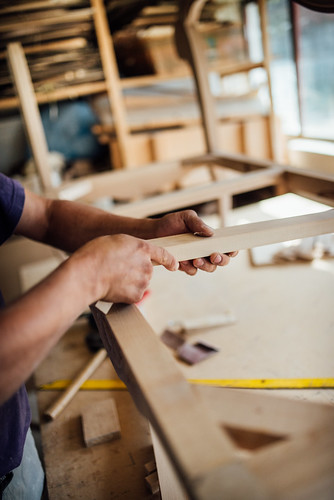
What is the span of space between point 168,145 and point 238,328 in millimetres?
2491

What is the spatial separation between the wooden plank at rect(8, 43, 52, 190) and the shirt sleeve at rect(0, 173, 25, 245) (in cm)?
108

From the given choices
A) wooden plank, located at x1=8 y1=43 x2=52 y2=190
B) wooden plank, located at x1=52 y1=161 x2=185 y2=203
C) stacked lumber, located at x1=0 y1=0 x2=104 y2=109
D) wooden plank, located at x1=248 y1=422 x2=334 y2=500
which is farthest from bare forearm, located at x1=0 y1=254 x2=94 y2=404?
stacked lumber, located at x1=0 y1=0 x2=104 y2=109

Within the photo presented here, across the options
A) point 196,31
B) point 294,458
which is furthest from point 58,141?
point 294,458

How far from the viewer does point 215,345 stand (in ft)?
4.40

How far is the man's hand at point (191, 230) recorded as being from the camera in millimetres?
927

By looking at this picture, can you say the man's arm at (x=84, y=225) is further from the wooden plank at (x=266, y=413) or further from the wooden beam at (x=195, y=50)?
the wooden beam at (x=195, y=50)

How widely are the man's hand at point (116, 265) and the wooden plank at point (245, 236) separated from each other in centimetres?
9

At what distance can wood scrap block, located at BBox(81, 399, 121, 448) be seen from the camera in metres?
1.07

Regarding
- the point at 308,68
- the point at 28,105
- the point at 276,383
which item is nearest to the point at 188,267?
the point at 276,383

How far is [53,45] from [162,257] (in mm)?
3192

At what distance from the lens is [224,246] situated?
875mm

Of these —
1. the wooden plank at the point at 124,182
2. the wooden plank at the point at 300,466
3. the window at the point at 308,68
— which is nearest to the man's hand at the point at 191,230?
the wooden plank at the point at 300,466

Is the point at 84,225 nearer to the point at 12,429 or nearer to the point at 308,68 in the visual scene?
the point at 12,429

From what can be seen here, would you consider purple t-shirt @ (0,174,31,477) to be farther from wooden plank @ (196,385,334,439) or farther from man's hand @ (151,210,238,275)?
wooden plank @ (196,385,334,439)
